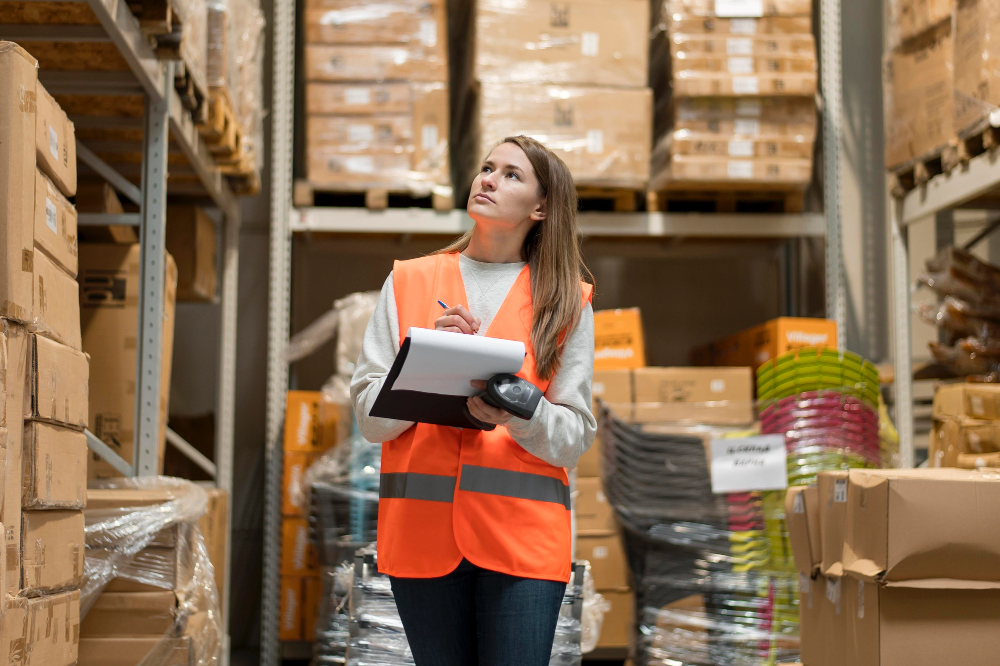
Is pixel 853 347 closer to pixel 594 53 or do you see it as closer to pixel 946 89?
pixel 946 89

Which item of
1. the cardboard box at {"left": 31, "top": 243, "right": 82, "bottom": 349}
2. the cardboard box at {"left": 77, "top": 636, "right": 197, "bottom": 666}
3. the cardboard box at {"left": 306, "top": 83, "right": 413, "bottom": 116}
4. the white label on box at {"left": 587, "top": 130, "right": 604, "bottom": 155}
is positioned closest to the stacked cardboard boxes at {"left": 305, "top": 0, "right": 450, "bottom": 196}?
the cardboard box at {"left": 306, "top": 83, "right": 413, "bottom": 116}

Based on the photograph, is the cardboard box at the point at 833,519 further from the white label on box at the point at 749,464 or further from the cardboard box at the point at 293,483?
the cardboard box at the point at 293,483

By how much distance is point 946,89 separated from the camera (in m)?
4.71

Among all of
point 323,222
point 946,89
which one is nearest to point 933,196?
point 946,89

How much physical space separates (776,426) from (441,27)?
2.88 m

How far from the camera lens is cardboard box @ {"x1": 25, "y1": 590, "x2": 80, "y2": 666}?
7.27 feet

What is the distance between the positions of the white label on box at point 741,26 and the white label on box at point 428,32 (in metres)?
1.64

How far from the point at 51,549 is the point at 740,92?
4.02 meters

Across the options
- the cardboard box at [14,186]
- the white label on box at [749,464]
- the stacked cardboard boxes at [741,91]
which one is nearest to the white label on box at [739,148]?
the stacked cardboard boxes at [741,91]

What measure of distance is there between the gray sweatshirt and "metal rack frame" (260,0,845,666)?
11.3 feet

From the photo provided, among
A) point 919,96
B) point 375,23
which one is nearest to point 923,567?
point 919,96

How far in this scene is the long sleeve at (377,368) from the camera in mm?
1841

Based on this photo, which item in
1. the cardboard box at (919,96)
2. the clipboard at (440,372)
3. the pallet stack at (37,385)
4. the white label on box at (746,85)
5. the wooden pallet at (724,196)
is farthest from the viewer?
the wooden pallet at (724,196)

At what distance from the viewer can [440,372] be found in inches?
64.6
